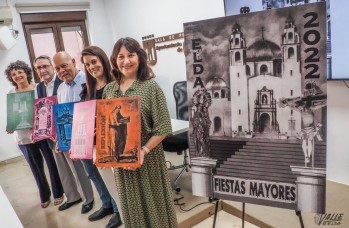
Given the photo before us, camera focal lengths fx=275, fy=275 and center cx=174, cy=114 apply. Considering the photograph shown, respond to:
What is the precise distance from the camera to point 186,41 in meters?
1.27

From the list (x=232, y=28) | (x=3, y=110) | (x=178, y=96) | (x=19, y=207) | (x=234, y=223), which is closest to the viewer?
(x=232, y=28)

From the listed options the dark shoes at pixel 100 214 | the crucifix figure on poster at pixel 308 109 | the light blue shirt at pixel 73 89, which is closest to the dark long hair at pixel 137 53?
the light blue shirt at pixel 73 89

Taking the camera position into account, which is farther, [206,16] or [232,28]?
[206,16]

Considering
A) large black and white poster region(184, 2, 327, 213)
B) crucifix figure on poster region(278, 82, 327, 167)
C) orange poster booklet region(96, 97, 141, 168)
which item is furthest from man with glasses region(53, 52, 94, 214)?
crucifix figure on poster region(278, 82, 327, 167)

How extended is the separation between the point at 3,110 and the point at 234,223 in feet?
12.4

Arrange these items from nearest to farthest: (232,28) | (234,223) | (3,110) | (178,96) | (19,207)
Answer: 1. (232,28)
2. (234,223)
3. (19,207)
4. (178,96)
5. (3,110)

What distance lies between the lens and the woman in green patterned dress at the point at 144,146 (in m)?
1.44

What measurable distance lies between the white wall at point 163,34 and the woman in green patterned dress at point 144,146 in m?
1.58

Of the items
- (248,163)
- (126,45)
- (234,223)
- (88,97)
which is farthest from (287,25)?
(234,223)

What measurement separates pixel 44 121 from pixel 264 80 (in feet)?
5.75

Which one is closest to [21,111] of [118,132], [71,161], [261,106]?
[71,161]

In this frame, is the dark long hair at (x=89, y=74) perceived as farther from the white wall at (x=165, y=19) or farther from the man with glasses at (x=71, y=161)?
the white wall at (x=165, y=19)

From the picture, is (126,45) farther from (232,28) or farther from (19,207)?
(19,207)

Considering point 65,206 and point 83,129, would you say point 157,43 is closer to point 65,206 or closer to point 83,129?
point 65,206
